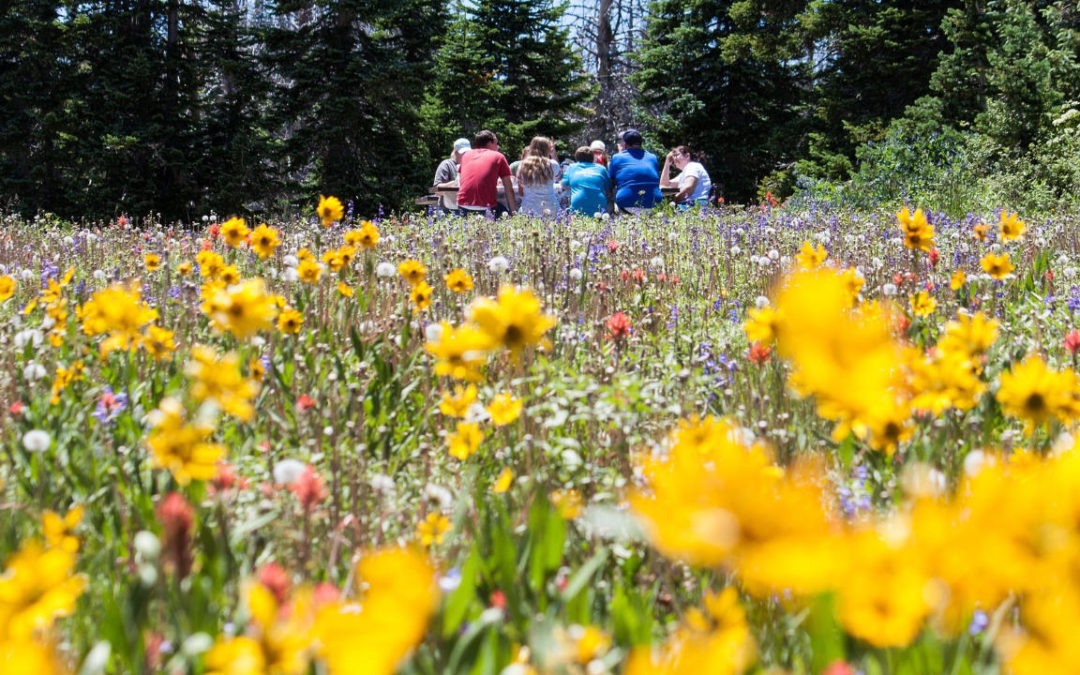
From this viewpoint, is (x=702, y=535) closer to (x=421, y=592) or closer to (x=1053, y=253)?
(x=421, y=592)

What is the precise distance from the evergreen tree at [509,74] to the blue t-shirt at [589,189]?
440 inches

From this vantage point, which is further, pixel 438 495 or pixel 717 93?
pixel 717 93

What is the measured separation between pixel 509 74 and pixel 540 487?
2160 cm

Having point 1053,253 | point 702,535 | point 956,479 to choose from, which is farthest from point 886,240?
point 702,535

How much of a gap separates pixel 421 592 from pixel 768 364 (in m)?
2.72

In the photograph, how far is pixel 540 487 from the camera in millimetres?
1473

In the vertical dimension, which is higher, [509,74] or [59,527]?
[509,74]

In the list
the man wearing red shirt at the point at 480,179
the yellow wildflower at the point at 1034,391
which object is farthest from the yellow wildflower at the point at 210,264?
the man wearing red shirt at the point at 480,179

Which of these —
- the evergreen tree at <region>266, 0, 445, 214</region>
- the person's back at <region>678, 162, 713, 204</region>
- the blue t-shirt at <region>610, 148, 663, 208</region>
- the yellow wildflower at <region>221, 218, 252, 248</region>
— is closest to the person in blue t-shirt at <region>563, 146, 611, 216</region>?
the blue t-shirt at <region>610, 148, 663, 208</region>

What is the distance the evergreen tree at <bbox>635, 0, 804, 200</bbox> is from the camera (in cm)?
2073

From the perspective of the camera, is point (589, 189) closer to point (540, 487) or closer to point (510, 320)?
point (540, 487)

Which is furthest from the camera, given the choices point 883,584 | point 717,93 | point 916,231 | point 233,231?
point 717,93

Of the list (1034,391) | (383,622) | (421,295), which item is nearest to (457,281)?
(421,295)

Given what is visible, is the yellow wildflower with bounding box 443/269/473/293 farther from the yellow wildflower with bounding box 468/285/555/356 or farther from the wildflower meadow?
the yellow wildflower with bounding box 468/285/555/356
